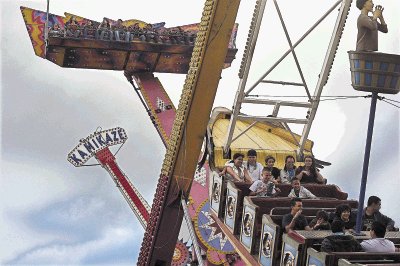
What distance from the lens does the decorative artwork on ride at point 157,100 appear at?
14852 millimetres

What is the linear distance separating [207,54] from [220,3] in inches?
18.6

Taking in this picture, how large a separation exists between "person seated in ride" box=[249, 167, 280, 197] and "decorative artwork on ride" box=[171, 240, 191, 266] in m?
6.17

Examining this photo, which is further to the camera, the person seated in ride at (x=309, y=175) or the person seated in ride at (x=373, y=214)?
the person seated in ride at (x=309, y=175)

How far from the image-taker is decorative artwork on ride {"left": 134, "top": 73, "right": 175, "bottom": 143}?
1485cm

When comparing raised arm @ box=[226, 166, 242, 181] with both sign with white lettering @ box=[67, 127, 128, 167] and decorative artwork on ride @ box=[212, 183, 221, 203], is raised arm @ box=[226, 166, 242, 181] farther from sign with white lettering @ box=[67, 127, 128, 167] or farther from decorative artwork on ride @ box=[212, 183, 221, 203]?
sign with white lettering @ box=[67, 127, 128, 167]

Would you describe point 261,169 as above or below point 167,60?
below

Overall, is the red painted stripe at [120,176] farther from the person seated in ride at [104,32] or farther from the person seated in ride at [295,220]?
the person seated in ride at [295,220]

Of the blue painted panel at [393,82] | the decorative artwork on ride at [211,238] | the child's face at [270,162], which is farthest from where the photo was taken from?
the decorative artwork on ride at [211,238]

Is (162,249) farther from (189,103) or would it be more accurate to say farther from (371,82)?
(371,82)

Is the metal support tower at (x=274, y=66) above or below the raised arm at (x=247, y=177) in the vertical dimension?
above

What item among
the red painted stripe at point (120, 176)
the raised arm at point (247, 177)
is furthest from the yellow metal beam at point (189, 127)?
the red painted stripe at point (120, 176)

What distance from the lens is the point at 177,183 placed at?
27.1 ft

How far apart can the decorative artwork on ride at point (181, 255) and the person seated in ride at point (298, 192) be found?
20.7 feet

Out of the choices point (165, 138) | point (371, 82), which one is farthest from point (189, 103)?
point (165, 138)
